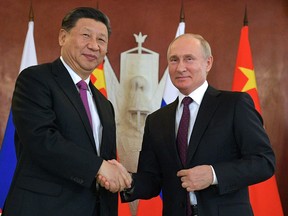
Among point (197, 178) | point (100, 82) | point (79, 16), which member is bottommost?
point (197, 178)

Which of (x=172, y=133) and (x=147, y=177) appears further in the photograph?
(x=147, y=177)

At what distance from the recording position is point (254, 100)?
3.75m

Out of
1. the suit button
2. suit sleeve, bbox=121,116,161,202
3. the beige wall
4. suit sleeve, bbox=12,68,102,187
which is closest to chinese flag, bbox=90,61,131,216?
the beige wall

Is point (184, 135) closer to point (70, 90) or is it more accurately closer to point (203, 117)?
point (203, 117)

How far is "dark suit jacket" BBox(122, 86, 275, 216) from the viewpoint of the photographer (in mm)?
1876

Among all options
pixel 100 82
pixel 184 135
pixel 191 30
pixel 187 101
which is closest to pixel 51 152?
pixel 184 135

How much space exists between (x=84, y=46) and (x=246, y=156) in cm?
100

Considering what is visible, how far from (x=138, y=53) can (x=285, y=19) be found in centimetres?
165

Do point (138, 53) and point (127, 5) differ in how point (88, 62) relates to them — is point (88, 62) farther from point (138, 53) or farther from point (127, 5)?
point (127, 5)

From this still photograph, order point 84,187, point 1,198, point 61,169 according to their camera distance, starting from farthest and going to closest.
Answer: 1. point 1,198
2. point 84,187
3. point 61,169

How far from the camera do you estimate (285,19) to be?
4227 millimetres

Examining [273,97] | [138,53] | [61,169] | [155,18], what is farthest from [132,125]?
[61,169]

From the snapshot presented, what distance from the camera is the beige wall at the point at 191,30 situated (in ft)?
13.6

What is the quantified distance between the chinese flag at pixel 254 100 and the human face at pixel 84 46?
205 centimetres
